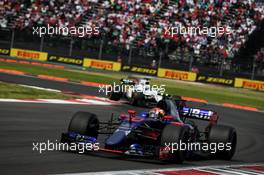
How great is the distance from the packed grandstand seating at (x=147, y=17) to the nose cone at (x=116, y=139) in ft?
96.9

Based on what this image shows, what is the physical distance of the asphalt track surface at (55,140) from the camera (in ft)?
30.7

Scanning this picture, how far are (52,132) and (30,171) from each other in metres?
5.23

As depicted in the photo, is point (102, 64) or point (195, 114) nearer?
point (195, 114)

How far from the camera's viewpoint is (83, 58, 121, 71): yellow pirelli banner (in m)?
43.5

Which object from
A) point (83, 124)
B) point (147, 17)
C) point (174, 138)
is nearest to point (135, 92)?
point (83, 124)

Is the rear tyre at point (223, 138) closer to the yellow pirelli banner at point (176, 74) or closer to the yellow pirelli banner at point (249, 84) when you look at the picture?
the yellow pirelli banner at point (249, 84)

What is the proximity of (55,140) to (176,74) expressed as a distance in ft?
98.3

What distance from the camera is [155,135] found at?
457 inches

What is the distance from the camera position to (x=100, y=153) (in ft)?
37.3

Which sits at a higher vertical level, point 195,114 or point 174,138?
point 195,114

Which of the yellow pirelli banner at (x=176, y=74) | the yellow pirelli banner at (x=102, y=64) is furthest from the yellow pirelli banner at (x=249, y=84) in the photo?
the yellow pirelli banner at (x=102, y=64)

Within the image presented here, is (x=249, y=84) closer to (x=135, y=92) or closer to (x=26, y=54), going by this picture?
(x=26, y=54)

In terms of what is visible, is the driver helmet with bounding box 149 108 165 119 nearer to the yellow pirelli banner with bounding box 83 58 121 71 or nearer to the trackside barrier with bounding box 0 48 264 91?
the trackside barrier with bounding box 0 48 264 91

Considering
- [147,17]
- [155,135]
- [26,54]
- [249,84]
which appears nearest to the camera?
[155,135]
